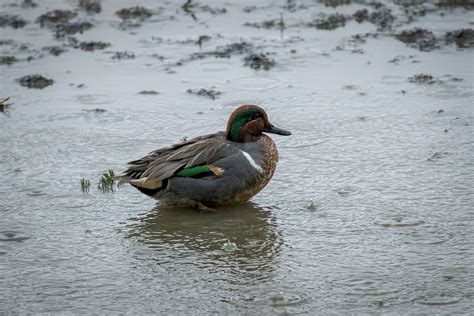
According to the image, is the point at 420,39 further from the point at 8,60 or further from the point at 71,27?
the point at 8,60

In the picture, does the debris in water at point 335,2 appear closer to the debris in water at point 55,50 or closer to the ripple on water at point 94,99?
the debris in water at point 55,50

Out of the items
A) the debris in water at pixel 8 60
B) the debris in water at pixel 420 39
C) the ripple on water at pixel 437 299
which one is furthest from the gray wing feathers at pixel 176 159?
the debris in water at pixel 420 39

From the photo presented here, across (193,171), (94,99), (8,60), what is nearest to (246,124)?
(193,171)

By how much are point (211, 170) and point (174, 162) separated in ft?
1.20

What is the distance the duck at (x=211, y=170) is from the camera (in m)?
7.77

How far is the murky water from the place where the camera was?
6250 millimetres

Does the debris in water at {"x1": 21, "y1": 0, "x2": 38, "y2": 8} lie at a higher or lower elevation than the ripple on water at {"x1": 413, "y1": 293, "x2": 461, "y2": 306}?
higher

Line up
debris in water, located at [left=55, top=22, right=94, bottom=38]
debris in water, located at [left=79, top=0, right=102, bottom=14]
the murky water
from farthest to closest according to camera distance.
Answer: debris in water, located at [left=79, top=0, right=102, bottom=14], debris in water, located at [left=55, top=22, right=94, bottom=38], the murky water

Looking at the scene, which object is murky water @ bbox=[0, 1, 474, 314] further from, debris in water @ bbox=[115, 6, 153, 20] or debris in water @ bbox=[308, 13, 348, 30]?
debris in water @ bbox=[115, 6, 153, 20]

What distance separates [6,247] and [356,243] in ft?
9.15

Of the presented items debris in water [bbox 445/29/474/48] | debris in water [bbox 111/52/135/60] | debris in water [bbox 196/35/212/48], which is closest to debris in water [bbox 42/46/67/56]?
debris in water [bbox 111/52/135/60]

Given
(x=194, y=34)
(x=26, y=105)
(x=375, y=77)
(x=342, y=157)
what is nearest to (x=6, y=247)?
(x=342, y=157)

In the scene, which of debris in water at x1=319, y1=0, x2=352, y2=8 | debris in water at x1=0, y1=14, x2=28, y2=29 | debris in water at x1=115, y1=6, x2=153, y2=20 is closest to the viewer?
debris in water at x1=0, y1=14, x2=28, y2=29

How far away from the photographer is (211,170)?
307 inches
